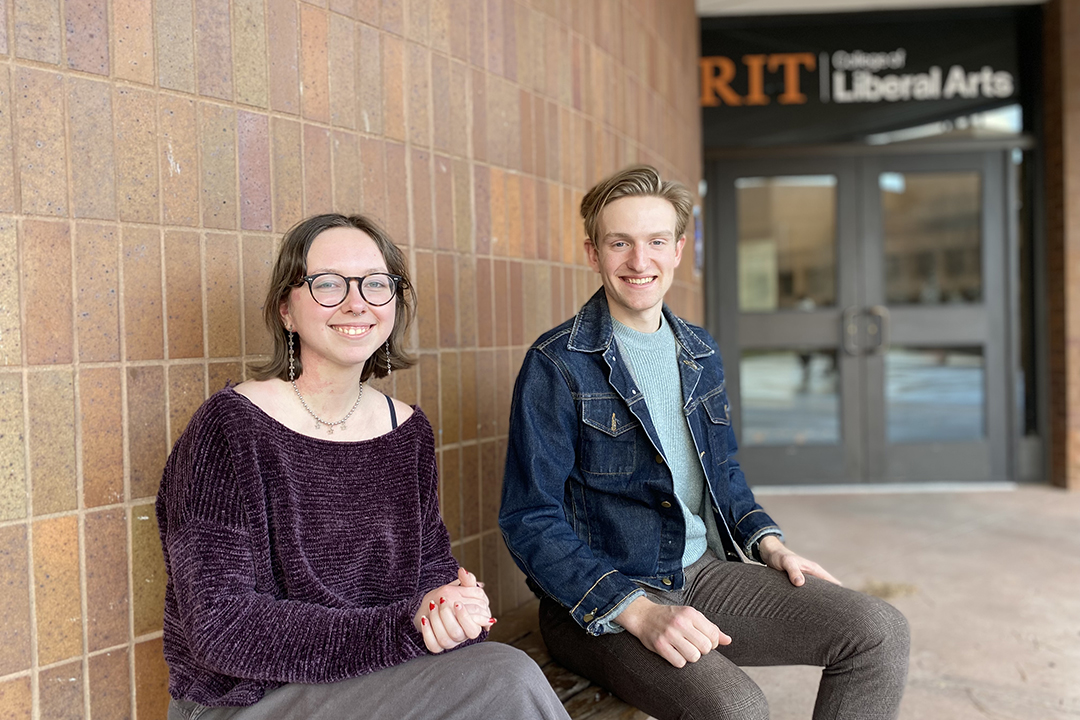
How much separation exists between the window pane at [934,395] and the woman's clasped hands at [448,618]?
5309mm

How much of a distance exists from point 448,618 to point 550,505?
0.49 meters

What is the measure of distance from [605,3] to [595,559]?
7.72 feet

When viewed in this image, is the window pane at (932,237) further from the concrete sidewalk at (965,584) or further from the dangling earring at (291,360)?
the dangling earring at (291,360)

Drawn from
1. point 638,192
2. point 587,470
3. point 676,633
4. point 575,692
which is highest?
point 638,192

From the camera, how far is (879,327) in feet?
19.8

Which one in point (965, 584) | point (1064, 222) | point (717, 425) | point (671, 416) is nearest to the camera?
point (671, 416)

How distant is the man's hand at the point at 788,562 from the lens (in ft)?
6.47

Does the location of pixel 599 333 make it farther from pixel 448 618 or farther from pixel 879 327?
pixel 879 327

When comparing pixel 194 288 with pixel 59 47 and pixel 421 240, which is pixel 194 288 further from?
pixel 421 240

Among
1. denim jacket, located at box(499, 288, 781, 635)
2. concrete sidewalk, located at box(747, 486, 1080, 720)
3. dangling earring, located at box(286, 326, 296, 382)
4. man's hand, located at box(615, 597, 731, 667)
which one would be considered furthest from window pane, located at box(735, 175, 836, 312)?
dangling earring, located at box(286, 326, 296, 382)

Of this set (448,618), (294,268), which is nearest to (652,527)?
(448,618)

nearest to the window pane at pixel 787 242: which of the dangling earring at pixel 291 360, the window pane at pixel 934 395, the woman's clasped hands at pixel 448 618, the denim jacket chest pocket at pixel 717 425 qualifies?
the window pane at pixel 934 395

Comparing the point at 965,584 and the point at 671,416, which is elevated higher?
the point at 671,416

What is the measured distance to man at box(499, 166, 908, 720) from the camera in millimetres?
1745
